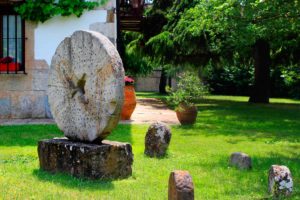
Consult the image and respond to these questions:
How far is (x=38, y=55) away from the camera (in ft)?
38.5

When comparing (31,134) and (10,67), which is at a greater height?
(10,67)

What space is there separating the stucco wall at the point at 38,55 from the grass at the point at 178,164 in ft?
5.25

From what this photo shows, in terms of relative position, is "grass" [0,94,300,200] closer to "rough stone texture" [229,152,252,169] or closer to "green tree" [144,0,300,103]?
"rough stone texture" [229,152,252,169]

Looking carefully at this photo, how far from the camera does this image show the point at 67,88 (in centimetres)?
641

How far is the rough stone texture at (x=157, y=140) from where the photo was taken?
24.2ft

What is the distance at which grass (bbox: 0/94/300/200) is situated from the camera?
5.21m

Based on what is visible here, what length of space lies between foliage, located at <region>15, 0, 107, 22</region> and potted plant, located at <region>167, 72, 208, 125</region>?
2.78 m

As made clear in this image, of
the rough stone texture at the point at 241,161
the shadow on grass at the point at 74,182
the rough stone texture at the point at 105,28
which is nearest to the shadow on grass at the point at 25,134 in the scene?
the shadow on grass at the point at 74,182

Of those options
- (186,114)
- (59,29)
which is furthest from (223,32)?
(59,29)

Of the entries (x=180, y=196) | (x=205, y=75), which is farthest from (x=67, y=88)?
(x=205, y=75)

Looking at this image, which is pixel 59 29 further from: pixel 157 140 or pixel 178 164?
pixel 178 164

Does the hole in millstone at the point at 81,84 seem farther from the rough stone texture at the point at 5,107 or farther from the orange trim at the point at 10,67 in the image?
the rough stone texture at the point at 5,107

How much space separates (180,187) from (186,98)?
7.64m

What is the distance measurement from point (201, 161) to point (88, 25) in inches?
224
